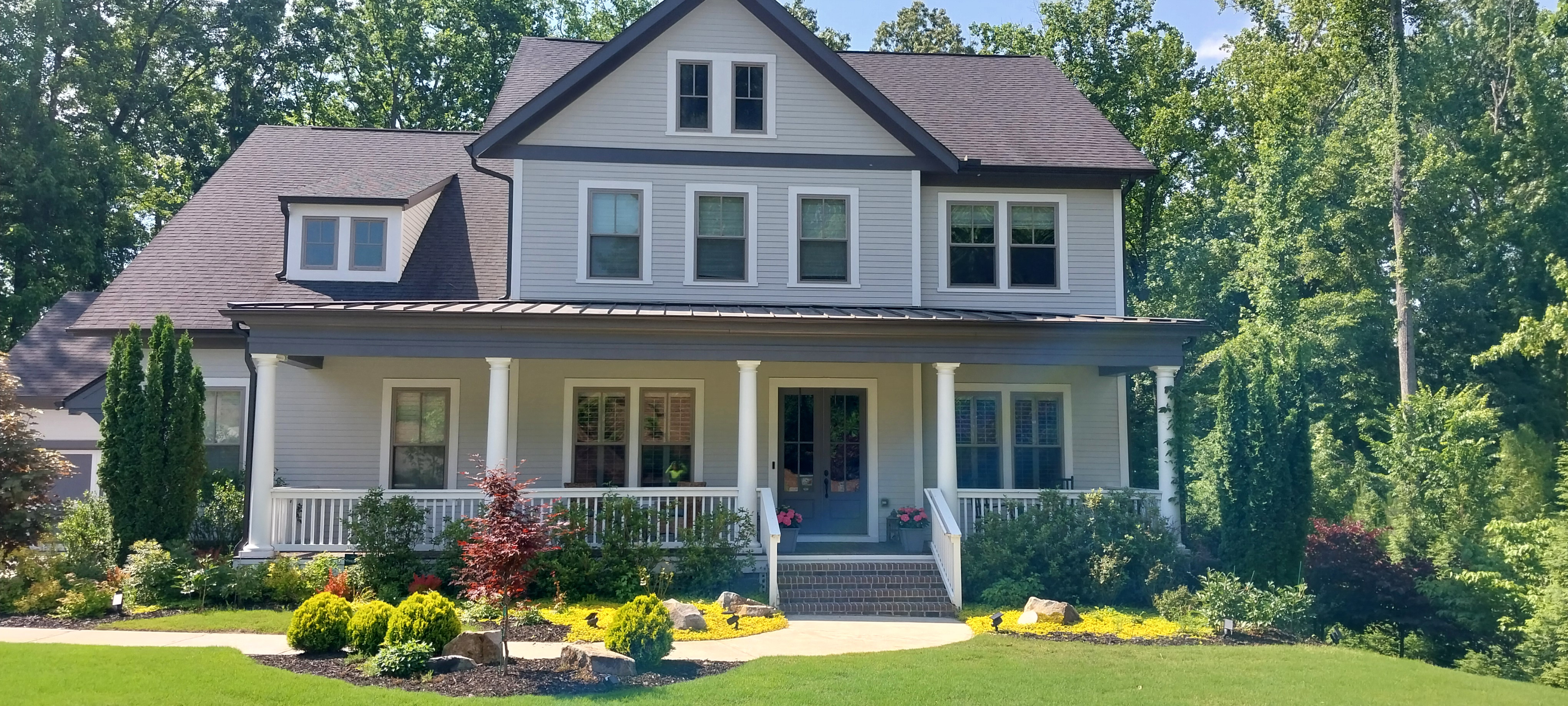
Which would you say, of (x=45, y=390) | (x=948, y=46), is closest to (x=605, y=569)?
(x=45, y=390)

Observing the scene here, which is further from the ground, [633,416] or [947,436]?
[633,416]

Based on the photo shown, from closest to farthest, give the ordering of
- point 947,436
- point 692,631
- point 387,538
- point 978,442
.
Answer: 1. point 692,631
2. point 387,538
3. point 947,436
4. point 978,442

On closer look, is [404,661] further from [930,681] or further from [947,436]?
[947,436]

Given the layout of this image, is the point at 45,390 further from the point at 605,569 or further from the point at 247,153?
the point at 605,569

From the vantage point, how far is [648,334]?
14125mm

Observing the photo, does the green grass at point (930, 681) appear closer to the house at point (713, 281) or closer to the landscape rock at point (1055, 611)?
the landscape rock at point (1055, 611)


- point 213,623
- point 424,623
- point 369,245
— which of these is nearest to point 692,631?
→ point 424,623

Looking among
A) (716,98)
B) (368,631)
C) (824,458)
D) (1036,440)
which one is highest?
(716,98)

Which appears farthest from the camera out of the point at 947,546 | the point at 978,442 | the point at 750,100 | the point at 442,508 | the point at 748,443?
the point at 978,442

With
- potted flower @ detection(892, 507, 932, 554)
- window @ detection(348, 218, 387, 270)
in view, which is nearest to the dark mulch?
potted flower @ detection(892, 507, 932, 554)

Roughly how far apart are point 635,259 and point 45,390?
1127 centimetres

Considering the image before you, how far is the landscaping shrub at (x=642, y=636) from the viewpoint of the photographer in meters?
9.55

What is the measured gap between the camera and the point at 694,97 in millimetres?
16641

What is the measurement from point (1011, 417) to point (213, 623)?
1146 centimetres
